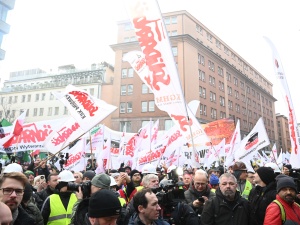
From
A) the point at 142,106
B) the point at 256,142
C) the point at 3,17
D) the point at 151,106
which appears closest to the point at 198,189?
the point at 256,142

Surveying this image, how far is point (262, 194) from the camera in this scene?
4320 millimetres

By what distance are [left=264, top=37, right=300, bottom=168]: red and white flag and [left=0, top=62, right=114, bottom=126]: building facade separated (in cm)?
4404

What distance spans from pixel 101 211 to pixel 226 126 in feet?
57.0

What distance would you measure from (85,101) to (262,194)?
17.3 ft

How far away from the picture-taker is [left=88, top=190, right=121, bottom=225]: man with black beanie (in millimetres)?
1934

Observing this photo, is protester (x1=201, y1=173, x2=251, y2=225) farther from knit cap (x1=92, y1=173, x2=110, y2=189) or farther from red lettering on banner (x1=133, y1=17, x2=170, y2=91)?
red lettering on banner (x1=133, y1=17, x2=170, y2=91)

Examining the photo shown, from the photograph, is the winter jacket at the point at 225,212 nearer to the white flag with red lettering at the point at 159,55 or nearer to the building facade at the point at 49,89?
the white flag with red lettering at the point at 159,55

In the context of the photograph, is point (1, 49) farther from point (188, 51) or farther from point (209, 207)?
point (209, 207)

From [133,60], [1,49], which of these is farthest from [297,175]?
[1,49]

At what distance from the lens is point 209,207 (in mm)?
3791

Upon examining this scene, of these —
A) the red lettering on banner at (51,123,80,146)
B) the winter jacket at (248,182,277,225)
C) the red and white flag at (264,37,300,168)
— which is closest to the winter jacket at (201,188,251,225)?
the winter jacket at (248,182,277,225)

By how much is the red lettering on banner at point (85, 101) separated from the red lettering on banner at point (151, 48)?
293 centimetres

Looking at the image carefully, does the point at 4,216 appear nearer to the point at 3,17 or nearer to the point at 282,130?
the point at 3,17

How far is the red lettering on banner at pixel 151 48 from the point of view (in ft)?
17.3
